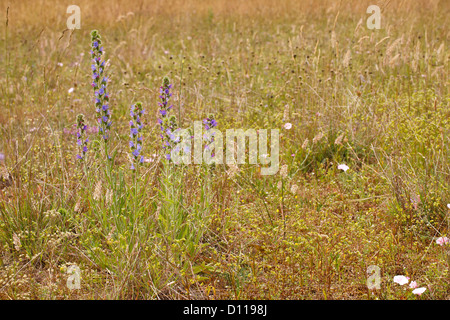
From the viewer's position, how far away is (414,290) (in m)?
2.10

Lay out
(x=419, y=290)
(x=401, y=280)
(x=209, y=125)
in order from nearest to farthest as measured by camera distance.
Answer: (x=419, y=290) < (x=401, y=280) < (x=209, y=125)

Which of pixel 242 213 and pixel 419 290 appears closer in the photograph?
pixel 419 290

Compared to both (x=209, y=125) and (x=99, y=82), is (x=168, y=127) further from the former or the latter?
(x=99, y=82)

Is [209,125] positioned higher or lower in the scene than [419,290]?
higher

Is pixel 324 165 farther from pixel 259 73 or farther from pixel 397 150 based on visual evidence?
pixel 259 73

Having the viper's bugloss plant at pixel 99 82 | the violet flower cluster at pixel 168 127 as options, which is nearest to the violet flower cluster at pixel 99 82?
the viper's bugloss plant at pixel 99 82

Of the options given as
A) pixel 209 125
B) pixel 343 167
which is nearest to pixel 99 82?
pixel 209 125

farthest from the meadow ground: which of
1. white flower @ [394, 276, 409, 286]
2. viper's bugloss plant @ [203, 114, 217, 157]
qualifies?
viper's bugloss plant @ [203, 114, 217, 157]

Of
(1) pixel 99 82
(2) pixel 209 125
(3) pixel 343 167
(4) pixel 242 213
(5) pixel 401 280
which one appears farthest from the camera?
(3) pixel 343 167

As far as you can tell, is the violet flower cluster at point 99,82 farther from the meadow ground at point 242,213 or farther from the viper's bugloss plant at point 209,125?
the viper's bugloss plant at point 209,125

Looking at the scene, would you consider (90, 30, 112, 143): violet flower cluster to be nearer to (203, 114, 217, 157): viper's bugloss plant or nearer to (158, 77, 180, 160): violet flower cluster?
(158, 77, 180, 160): violet flower cluster

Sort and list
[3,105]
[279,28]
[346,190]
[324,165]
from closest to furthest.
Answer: [346,190] → [324,165] → [3,105] → [279,28]
